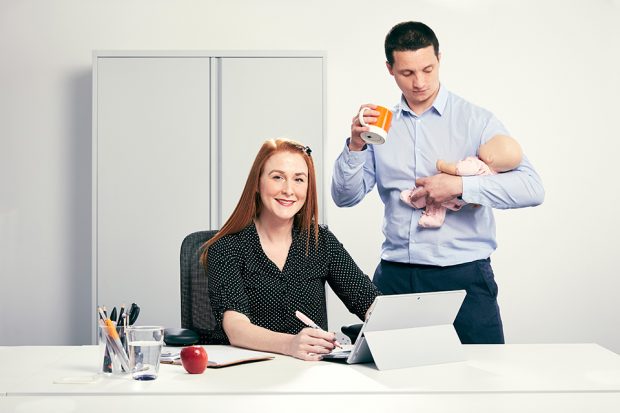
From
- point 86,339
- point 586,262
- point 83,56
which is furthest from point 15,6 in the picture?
point 586,262

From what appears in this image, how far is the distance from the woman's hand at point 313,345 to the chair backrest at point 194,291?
1.99 ft

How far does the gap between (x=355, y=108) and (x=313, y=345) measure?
8.96 ft

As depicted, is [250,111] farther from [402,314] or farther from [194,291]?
[402,314]

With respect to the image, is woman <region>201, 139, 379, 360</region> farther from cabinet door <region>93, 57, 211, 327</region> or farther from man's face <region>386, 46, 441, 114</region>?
cabinet door <region>93, 57, 211, 327</region>

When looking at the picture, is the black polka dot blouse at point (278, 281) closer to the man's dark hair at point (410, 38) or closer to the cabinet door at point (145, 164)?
the man's dark hair at point (410, 38)

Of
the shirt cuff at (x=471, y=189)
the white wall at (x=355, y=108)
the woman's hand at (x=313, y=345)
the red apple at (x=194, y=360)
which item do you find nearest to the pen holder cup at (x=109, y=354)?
the red apple at (x=194, y=360)

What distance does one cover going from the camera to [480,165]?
2678 millimetres

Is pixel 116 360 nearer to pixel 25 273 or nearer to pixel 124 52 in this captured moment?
pixel 124 52

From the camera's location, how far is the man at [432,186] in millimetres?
2643

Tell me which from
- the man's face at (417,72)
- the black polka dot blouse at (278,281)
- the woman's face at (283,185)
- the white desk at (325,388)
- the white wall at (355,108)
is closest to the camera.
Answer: the white desk at (325,388)

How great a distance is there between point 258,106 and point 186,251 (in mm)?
1506

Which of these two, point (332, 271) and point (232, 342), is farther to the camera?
point (332, 271)

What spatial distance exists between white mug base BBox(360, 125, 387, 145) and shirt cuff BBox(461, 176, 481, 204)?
0.33 meters

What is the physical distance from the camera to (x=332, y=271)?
8.14ft
